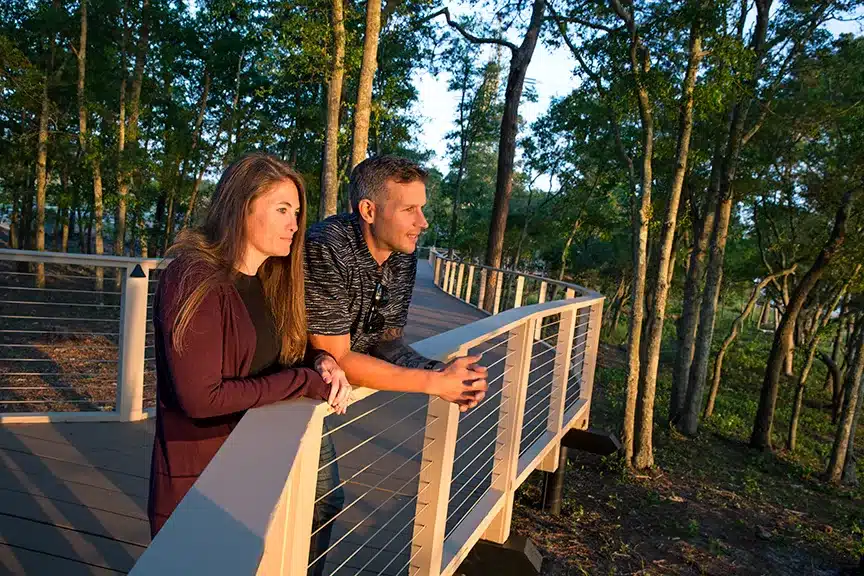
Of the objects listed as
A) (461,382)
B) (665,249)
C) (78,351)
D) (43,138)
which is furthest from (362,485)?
(43,138)

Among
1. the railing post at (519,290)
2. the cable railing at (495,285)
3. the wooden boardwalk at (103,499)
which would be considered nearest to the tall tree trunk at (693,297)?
the cable railing at (495,285)

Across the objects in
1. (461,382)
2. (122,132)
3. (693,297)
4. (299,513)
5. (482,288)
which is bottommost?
(482,288)

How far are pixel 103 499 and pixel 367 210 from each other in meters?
2.47

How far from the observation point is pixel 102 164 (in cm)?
1839

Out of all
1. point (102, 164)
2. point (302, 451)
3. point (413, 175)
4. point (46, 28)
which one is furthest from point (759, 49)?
point (46, 28)

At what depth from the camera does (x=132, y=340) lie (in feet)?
14.1

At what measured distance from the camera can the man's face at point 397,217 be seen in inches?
76.6

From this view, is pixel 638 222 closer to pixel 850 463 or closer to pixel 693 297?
pixel 693 297

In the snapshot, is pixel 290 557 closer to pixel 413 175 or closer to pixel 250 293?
pixel 250 293

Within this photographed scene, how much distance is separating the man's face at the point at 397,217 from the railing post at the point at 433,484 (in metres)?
0.65

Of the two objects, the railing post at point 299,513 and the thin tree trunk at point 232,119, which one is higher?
the thin tree trunk at point 232,119

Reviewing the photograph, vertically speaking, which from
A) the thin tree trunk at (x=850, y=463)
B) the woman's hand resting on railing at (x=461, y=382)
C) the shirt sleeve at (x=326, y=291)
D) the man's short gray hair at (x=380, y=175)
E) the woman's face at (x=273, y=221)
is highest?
the man's short gray hair at (x=380, y=175)

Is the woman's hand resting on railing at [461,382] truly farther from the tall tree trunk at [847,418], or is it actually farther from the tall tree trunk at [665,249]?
the tall tree trunk at [847,418]

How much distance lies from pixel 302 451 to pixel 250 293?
65cm
